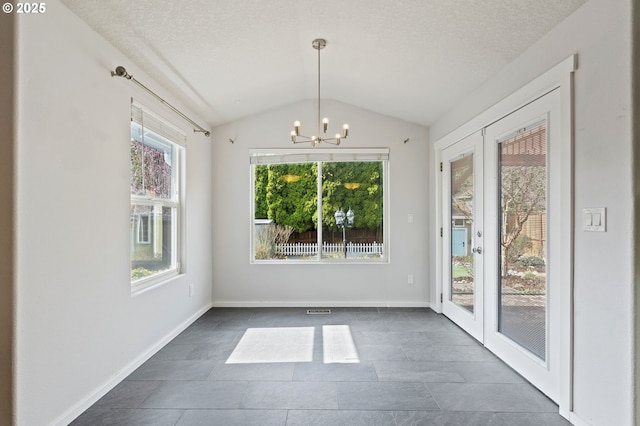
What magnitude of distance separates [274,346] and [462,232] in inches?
88.1

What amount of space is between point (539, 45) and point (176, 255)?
3673mm

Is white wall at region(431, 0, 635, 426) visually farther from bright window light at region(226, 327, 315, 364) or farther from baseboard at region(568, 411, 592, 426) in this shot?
bright window light at region(226, 327, 315, 364)

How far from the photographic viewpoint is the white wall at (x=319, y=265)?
4746 mm

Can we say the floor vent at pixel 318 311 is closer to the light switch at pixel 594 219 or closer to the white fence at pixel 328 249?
the white fence at pixel 328 249

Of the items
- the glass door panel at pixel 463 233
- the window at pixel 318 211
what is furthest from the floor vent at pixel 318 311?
the glass door panel at pixel 463 233

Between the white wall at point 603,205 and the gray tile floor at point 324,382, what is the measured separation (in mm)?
430

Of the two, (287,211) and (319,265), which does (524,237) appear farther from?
(287,211)

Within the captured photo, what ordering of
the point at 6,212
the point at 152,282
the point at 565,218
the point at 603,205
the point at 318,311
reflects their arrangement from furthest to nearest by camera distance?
the point at 318,311
the point at 152,282
the point at 565,218
the point at 603,205
the point at 6,212

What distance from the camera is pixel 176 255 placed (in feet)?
12.6

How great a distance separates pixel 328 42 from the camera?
3135 mm

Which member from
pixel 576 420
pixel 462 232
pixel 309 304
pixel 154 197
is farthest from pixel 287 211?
pixel 576 420

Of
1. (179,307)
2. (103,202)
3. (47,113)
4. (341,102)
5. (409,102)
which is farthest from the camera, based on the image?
(341,102)

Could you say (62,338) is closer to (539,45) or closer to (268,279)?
(268,279)

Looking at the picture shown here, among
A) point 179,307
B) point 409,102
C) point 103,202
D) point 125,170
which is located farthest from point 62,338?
point 409,102
